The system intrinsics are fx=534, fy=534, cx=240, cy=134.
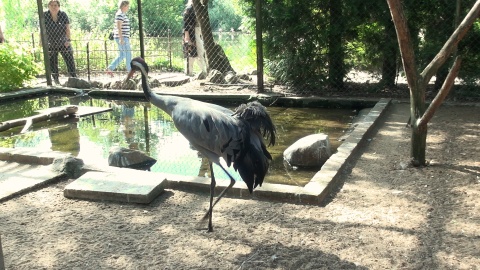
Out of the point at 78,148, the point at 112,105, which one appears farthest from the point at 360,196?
the point at 112,105

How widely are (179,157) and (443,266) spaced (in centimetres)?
361

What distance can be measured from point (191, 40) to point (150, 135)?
18.7 feet

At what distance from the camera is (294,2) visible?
8.96 m

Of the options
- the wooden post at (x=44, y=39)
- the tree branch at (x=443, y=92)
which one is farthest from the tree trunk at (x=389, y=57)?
the wooden post at (x=44, y=39)

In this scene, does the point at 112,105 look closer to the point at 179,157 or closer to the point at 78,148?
the point at 78,148

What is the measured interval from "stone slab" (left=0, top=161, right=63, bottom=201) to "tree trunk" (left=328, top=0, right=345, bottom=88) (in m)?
5.32

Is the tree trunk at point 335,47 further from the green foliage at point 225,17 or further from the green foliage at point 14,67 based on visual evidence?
the green foliage at point 225,17

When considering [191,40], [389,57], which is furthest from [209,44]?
[389,57]

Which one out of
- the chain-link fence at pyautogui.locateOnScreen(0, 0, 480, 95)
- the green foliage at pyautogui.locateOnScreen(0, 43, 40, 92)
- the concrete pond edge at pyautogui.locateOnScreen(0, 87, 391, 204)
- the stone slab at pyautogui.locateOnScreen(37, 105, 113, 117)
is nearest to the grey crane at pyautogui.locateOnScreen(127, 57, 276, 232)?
the concrete pond edge at pyautogui.locateOnScreen(0, 87, 391, 204)

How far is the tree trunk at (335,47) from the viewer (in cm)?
890

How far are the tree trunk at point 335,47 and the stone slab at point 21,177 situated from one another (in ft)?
17.5

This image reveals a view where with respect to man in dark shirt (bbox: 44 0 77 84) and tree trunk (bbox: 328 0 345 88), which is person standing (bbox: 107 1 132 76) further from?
tree trunk (bbox: 328 0 345 88)

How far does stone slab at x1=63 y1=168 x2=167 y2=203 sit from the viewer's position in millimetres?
4621

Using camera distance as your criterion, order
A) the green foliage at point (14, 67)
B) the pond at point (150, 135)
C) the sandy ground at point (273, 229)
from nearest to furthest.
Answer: the sandy ground at point (273, 229)
the pond at point (150, 135)
the green foliage at point (14, 67)
